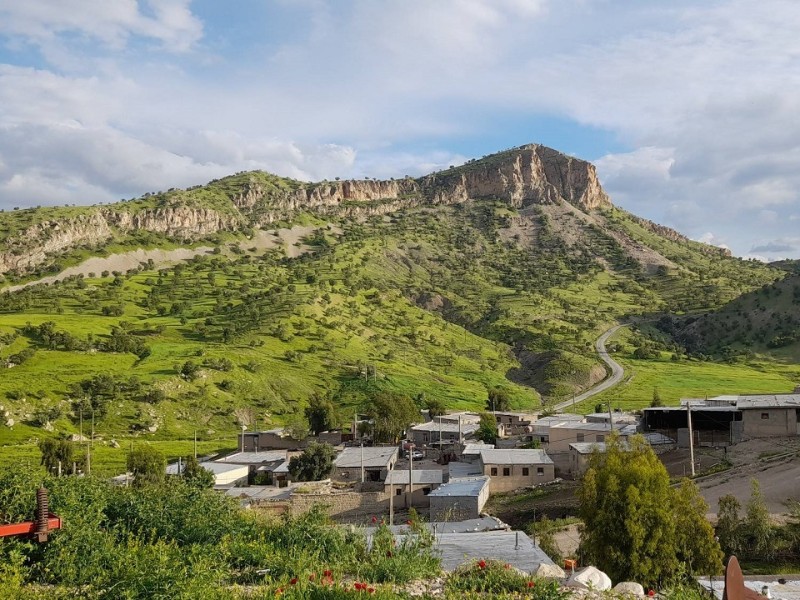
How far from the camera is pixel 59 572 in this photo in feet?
37.2

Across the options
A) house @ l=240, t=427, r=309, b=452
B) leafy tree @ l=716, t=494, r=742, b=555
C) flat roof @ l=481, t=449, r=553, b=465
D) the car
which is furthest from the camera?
house @ l=240, t=427, r=309, b=452

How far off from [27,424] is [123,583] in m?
59.0

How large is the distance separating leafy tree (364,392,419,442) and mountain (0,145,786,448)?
36.5 feet

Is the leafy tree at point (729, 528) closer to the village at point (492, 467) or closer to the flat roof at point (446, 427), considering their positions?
the village at point (492, 467)

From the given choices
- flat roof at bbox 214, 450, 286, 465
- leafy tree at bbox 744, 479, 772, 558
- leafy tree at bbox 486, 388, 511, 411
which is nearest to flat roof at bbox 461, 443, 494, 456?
flat roof at bbox 214, 450, 286, 465

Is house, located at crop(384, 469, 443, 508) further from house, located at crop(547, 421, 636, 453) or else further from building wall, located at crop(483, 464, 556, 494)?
house, located at crop(547, 421, 636, 453)

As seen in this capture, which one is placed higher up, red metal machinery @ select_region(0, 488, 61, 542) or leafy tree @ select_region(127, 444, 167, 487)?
red metal machinery @ select_region(0, 488, 61, 542)

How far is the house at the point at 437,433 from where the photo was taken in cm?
5833

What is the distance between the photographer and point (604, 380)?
320 feet

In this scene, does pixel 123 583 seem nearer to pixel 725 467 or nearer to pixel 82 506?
pixel 82 506

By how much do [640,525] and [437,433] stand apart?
136 ft

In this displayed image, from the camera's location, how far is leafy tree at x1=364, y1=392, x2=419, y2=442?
2255 inches

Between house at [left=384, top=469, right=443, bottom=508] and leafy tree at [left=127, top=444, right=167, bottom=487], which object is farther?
leafy tree at [left=127, top=444, right=167, bottom=487]

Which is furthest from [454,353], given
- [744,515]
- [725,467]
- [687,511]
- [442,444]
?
[687,511]
